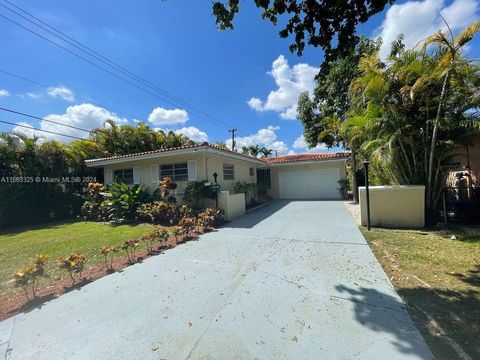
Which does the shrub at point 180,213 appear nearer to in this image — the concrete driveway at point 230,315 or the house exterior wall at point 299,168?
the concrete driveway at point 230,315

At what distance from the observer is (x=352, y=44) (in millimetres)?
4230

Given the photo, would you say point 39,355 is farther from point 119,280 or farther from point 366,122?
point 366,122

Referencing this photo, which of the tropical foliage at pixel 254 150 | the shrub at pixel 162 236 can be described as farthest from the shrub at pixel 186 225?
the tropical foliage at pixel 254 150

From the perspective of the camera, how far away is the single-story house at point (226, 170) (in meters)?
11.3

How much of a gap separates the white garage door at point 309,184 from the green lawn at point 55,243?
464 inches

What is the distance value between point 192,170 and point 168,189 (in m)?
1.36

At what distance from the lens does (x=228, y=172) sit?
13.6 metres

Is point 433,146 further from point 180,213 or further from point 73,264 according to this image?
point 73,264

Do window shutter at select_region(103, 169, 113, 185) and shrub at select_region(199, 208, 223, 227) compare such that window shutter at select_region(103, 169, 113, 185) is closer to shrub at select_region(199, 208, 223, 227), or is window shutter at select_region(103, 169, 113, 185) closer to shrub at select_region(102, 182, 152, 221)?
shrub at select_region(102, 182, 152, 221)

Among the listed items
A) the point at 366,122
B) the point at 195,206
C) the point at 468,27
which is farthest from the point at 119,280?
the point at 468,27

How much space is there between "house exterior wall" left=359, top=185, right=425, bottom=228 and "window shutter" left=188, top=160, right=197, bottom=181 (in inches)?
270

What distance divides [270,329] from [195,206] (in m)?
8.58

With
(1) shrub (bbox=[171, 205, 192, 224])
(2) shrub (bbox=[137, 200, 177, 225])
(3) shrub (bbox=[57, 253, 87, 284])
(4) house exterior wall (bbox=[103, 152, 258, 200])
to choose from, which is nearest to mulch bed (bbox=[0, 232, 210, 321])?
(3) shrub (bbox=[57, 253, 87, 284])

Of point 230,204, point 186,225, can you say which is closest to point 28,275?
point 186,225
